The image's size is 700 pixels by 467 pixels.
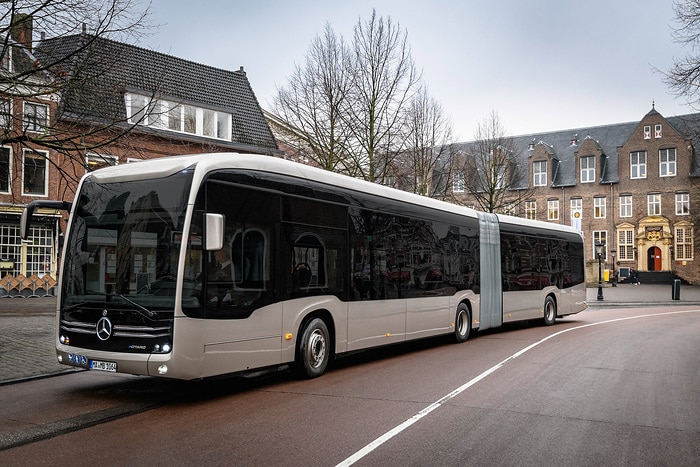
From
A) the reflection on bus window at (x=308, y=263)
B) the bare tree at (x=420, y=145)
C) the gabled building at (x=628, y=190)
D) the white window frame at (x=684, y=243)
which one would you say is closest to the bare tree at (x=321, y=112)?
the bare tree at (x=420, y=145)

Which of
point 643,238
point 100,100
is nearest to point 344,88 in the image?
point 100,100

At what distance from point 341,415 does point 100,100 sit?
7965 millimetres

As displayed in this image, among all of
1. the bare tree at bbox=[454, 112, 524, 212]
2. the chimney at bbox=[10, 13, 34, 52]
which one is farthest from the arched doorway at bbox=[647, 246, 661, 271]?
the chimney at bbox=[10, 13, 34, 52]

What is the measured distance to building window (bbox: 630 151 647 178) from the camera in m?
60.1

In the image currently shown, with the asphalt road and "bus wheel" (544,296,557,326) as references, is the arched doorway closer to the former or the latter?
"bus wheel" (544,296,557,326)

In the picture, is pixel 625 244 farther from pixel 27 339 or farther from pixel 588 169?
pixel 27 339

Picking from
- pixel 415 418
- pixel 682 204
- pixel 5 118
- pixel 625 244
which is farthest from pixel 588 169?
pixel 415 418

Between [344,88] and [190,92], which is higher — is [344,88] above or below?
below

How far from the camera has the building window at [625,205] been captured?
2408 inches

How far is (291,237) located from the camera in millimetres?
9203

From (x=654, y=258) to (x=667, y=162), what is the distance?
871 centimetres

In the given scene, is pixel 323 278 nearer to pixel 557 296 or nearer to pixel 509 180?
pixel 557 296

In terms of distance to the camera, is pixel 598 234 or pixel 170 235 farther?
pixel 598 234

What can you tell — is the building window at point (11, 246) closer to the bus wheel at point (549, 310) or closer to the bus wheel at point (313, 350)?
the bus wheel at point (549, 310)
